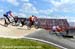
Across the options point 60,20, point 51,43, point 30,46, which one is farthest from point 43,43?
point 60,20

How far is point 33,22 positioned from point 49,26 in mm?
11173

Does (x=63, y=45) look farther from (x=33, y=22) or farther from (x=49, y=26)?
(x=49, y=26)

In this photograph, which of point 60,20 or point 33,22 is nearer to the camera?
point 33,22

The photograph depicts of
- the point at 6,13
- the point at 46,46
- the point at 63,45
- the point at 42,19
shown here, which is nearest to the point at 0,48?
the point at 46,46

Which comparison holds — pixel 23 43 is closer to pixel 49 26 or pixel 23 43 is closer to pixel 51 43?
pixel 51 43

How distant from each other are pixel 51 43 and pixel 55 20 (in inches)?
808

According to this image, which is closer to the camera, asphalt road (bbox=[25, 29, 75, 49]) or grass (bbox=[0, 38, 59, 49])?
grass (bbox=[0, 38, 59, 49])

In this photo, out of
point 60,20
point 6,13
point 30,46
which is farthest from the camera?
point 60,20

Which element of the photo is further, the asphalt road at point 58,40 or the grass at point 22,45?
the asphalt road at point 58,40

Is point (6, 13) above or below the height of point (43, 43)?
above

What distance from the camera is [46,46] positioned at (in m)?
18.5

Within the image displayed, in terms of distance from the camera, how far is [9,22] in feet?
97.5

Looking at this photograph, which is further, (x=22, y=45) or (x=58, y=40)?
(x=58, y=40)

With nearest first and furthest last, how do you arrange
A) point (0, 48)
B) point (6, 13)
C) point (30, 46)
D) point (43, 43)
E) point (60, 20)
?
point (0, 48), point (30, 46), point (43, 43), point (6, 13), point (60, 20)
